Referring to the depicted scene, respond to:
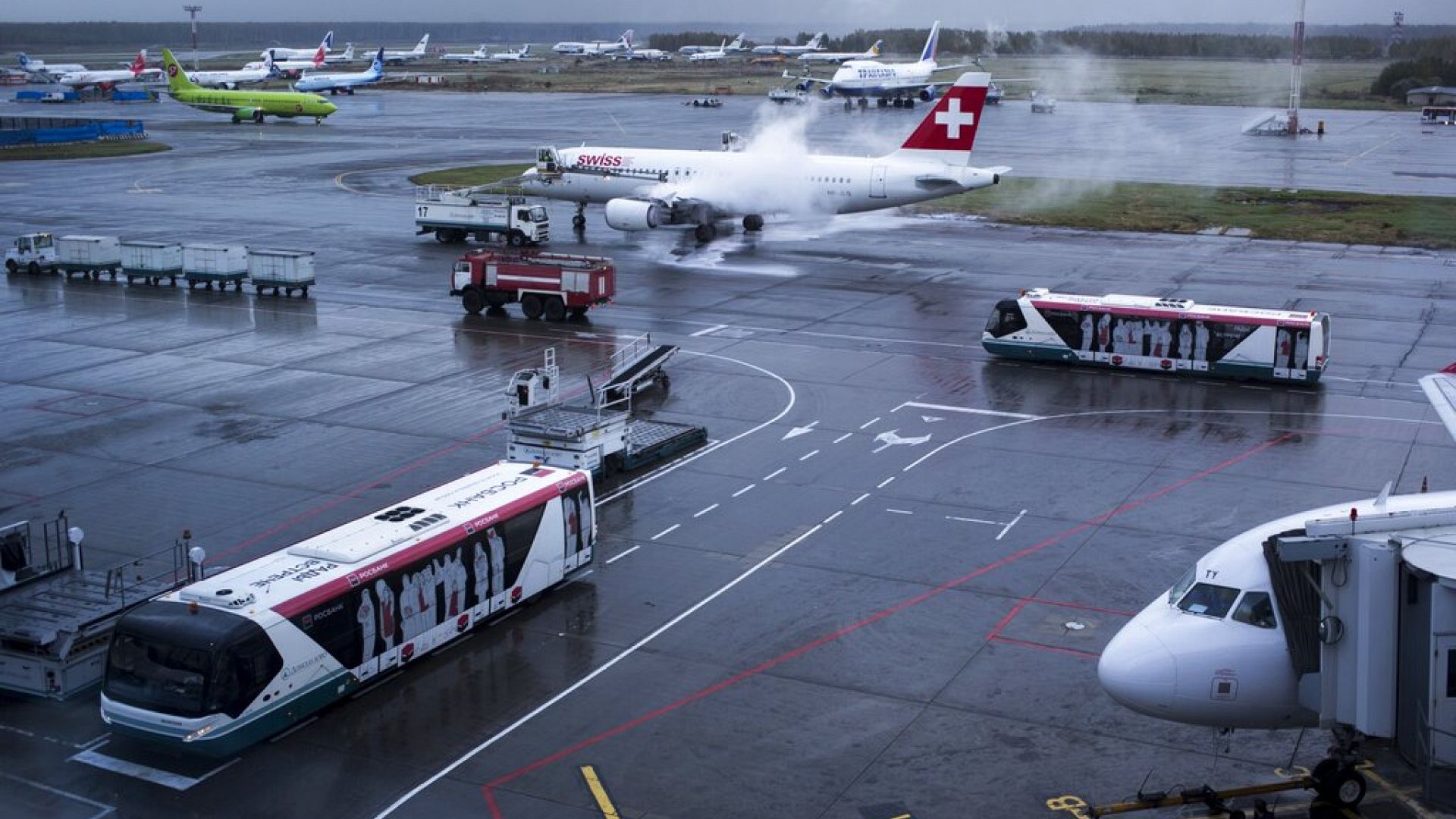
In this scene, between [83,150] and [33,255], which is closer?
[33,255]

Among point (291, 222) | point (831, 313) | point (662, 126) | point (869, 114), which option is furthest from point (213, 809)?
point (869, 114)

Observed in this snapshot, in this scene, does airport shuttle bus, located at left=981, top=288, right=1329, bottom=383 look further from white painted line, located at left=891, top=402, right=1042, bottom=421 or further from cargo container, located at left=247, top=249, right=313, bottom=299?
cargo container, located at left=247, top=249, right=313, bottom=299

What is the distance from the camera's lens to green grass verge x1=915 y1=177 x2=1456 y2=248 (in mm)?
94062

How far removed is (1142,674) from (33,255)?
73.7 metres

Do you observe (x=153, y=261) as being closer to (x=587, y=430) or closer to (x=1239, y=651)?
(x=587, y=430)

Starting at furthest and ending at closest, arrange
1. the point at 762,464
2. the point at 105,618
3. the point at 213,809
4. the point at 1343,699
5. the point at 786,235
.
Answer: the point at 786,235, the point at 762,464, the point at 105,618, the point at 213,809, the point at 1343,699

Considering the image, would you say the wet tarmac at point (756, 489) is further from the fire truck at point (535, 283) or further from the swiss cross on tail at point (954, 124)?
the swiss cross on tail at point (954, 124)

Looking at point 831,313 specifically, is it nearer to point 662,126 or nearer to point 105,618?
point 105,618

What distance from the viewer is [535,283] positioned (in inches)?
2648

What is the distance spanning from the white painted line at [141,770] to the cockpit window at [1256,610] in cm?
1844

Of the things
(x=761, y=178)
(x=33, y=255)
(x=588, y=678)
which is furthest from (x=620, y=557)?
(x=33, y=255)

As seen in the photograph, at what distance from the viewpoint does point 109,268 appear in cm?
7969

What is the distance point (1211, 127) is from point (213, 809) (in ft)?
536

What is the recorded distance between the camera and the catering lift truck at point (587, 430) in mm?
43312
